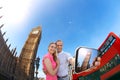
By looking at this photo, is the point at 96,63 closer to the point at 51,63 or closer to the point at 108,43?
the point at 108,43

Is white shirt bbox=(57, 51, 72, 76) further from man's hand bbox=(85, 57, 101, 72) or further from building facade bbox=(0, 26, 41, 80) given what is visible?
building facade bbox=(0, 26, 41, 80)

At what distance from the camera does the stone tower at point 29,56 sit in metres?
101

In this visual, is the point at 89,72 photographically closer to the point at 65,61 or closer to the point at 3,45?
the point at 65,61

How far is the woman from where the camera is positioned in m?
3.90

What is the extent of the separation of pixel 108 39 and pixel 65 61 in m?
0.82

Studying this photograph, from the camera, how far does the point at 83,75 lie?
14.4ft

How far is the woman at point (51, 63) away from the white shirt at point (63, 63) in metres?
0.30

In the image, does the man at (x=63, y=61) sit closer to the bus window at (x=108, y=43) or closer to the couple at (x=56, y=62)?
the couple at (x=56, y=62)

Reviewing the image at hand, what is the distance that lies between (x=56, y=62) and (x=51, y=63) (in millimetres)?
103

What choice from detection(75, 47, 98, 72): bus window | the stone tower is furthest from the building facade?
detection(75, 47, 98, 72): bus window

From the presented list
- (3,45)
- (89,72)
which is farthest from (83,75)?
(3,45)

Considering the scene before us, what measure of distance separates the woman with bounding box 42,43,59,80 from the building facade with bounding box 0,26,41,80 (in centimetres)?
6565

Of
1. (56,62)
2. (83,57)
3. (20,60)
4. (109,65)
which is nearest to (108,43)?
(109,65)

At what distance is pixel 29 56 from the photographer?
4419 inches
